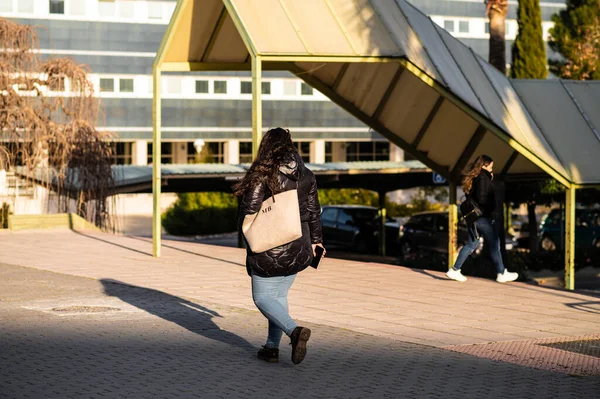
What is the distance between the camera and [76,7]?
69562 millimetres

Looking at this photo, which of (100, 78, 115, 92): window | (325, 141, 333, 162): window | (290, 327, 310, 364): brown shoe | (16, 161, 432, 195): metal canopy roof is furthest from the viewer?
(325, 141, 333, 162): window

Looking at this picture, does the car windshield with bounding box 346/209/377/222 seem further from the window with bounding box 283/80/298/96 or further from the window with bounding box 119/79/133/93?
the window with bounding box 283/80/298/96

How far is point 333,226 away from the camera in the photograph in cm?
3784

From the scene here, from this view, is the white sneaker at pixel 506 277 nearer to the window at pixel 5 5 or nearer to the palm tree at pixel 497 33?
the palm tree at pixel 497 33

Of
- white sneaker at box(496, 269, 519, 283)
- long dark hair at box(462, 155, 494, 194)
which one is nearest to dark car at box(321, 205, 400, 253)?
white sneaker at box(496, 269, 519, 283)

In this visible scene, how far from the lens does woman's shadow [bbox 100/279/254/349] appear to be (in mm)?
10672

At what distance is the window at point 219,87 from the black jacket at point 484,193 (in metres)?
58.8

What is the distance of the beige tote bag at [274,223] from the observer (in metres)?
8.77

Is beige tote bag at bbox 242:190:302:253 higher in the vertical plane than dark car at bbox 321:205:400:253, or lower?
higher

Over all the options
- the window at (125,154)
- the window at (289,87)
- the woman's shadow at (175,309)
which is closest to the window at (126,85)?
the window at (125,154)

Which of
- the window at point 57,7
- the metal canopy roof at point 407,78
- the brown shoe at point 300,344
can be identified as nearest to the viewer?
the brown shoe at point 300,344

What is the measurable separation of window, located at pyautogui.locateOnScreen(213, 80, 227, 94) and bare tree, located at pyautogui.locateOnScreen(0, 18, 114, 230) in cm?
4180

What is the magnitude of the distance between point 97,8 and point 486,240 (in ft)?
188

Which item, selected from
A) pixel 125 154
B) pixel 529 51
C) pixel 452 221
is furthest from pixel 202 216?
pixel 452 221
